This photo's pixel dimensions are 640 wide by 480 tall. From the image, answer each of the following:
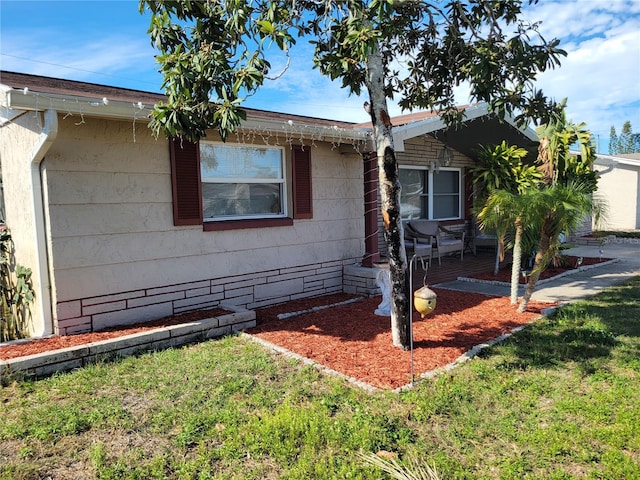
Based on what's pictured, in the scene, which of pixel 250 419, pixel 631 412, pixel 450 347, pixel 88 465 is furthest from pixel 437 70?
pixel 88 465

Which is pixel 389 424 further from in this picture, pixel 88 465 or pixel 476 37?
pixel 476 37

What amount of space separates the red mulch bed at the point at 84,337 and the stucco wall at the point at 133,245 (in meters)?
0.14

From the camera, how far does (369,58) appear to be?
4395 millimetres

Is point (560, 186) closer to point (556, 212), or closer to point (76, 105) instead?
point (556, 212)

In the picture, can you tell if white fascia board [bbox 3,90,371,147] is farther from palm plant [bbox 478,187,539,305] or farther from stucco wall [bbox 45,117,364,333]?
palm plant [bbox 478,187,539,305]

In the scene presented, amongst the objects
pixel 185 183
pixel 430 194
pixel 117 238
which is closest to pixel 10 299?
pixel 117 238

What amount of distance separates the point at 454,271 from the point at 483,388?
5907 mm

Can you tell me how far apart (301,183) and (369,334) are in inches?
107

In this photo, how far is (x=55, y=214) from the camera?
4.81 m

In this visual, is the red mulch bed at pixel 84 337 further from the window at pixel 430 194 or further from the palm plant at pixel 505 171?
the palm plant at pixel 505 171

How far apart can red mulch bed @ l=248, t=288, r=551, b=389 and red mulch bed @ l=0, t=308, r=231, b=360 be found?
33.4 inches

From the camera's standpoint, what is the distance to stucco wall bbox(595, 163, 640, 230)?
742 inches

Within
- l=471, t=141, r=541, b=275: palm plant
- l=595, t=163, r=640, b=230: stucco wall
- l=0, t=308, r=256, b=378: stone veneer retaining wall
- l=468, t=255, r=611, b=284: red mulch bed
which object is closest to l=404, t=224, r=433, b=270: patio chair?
l=468, t=255, r=611, b=284: red mulch bed

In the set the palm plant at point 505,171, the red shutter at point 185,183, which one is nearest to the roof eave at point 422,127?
the palm plant at point 505,171
